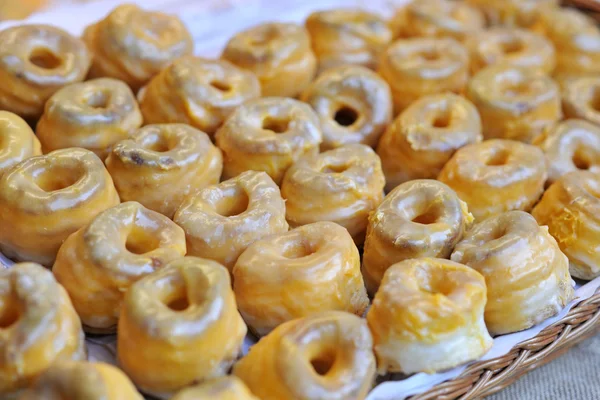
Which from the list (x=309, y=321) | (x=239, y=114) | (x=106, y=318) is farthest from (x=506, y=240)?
(x=106, y=318)

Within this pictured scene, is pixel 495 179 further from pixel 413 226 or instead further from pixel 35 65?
pixel 35 65

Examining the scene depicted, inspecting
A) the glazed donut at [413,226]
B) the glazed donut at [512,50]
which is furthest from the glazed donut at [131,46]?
the glazed donut at [512,50]

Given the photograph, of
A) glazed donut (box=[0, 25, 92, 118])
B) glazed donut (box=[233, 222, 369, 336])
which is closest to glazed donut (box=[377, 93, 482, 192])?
glazed donut (box=[233, 222, 369, 336])

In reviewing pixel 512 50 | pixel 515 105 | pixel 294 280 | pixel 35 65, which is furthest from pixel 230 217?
pixel 512 50

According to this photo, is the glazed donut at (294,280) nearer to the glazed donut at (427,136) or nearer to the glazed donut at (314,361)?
the glazed donut at (314,361)

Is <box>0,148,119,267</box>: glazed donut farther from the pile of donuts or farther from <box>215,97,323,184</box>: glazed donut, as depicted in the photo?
<box>215,97,323,184</box>: glazed donut
